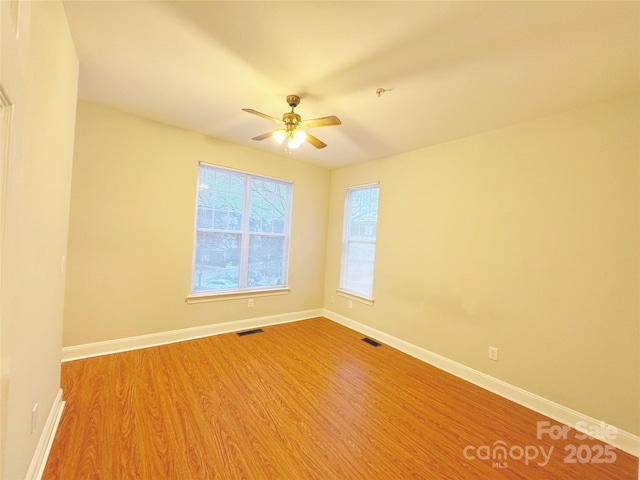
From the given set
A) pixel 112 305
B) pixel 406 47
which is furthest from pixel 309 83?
pixel 112 305

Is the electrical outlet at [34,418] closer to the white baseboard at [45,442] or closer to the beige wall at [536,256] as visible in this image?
the white baseboard at [45,442]

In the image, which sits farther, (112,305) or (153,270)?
(153,270)

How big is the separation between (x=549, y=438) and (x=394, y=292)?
71.5 inches

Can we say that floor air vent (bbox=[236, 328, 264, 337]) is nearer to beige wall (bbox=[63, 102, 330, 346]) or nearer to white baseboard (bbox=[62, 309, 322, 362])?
white baseboard (bbox=[62, 309, 322, 362])

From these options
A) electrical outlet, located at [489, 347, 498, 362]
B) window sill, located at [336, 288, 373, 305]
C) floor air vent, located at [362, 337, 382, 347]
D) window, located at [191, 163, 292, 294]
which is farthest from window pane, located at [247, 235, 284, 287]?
electrical outlet, located at [489, 347, 498, 362]

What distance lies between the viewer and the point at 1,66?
1.77 feet

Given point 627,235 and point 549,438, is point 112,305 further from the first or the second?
point 627,235

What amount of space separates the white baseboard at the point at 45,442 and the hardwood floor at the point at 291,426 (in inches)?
1.7

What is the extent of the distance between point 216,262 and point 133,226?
1014 mm

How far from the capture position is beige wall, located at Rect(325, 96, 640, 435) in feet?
6.15

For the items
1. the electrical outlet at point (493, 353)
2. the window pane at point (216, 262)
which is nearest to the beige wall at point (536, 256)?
the electrical outlet at point (493, 353)

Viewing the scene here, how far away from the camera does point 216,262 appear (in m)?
3.48

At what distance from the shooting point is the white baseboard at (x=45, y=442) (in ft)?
4.41

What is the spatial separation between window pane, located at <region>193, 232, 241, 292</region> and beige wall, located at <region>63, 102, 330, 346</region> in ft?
0.50
